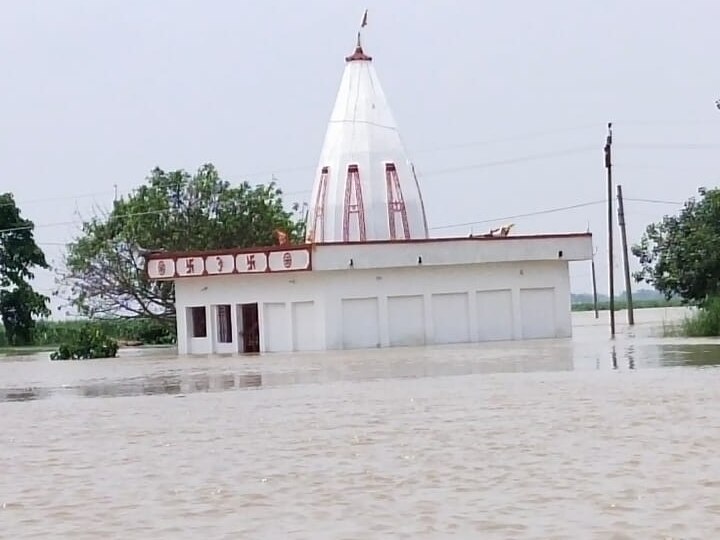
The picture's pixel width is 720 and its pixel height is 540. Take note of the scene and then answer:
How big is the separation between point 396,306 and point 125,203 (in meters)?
20.5

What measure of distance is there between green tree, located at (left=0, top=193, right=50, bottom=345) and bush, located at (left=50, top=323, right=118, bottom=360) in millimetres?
23252

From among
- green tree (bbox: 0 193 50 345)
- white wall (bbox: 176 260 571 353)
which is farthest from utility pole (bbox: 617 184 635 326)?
green tree (bbox: 0 193 50 345)

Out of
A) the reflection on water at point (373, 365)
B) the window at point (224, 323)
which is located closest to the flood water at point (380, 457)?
the reflection on water at point (373, 365)

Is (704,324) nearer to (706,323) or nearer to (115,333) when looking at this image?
(706,323)

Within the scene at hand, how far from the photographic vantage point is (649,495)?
1188 cm

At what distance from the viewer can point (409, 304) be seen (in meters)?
49.6

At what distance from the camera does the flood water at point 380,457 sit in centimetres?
1129

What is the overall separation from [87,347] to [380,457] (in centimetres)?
3845

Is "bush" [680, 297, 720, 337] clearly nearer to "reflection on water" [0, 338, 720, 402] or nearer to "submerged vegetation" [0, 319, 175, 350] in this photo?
"reflection on water" [0, 338, 720, 402]

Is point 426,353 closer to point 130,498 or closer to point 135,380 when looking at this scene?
point 135,380

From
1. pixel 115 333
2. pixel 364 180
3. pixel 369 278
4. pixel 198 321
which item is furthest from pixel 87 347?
pixel 115 333

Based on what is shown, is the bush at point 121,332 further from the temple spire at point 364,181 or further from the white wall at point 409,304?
the white wall at point 409,304

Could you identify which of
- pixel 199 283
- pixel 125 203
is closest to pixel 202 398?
pixel 199 283

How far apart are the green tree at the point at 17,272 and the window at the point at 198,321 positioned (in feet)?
80.3
